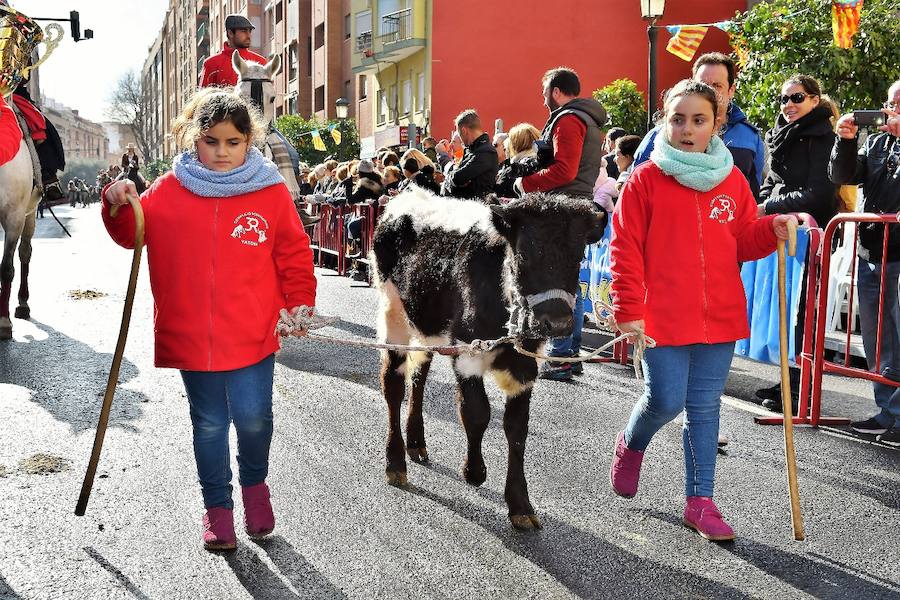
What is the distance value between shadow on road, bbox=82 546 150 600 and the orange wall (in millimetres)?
33420

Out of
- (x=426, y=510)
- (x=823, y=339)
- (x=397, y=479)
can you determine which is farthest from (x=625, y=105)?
(x=426, y=510)

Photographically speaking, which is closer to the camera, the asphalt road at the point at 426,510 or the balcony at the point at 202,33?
the asphalt road at the point at 426,510

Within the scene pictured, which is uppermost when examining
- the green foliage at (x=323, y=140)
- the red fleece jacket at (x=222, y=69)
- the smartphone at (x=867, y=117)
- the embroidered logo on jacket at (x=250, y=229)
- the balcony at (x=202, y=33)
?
the balcony at (x=202, y=33)

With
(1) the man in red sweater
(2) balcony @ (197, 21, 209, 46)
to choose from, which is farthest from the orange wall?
(2) balcony @ (197, 21, 209, 46)

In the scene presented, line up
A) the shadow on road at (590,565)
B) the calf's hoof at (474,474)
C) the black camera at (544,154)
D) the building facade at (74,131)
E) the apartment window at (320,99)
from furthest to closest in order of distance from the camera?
the building facade at (74,131) → the apartment window at (320,99) → the black camera at (544,154) → the calf's hoof at (474,474) → the shadow on road at (590,565)

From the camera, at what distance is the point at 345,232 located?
16656 millimetres

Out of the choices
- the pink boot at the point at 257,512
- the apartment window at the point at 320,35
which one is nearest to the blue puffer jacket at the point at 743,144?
the pink boot at the point at 257,512

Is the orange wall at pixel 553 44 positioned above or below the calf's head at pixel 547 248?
above

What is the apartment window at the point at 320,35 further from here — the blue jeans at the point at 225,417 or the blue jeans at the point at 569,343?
the blue jeans at the point at 225,417

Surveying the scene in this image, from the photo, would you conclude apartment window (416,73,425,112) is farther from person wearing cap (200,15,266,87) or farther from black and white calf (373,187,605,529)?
black and white calf (373,187,605,529)

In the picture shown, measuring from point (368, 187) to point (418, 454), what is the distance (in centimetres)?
969

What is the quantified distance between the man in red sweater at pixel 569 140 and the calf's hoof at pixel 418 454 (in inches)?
73.3

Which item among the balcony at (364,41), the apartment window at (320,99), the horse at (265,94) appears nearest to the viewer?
the horse at (265,94)

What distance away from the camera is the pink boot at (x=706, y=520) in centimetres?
424
